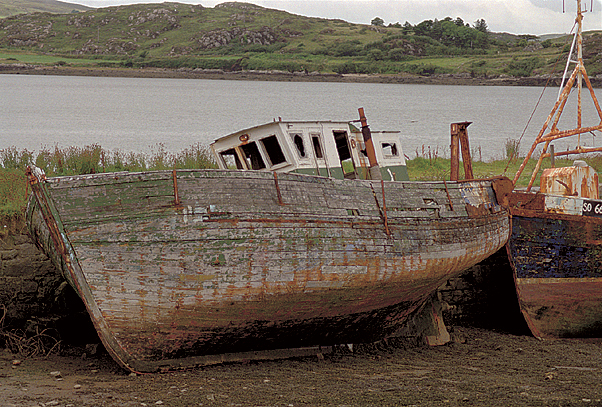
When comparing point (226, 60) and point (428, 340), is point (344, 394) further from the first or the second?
point (226, 60)

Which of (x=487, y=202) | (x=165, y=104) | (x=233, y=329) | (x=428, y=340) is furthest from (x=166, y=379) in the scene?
(x=165, y=104)

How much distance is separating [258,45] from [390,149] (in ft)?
392

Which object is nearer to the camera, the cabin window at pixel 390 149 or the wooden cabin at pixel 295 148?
the wooden cabin at pixel 295 148

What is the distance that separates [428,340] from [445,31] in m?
132

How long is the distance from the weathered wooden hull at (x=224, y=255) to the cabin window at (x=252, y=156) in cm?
168

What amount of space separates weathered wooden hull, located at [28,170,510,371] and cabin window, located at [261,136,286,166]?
1326 millimetres

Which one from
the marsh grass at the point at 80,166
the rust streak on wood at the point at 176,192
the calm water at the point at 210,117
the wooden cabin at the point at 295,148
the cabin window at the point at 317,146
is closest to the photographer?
the rust streak on wood at the point at 176,192

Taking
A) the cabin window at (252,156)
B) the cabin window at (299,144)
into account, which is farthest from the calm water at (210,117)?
the cabin window at (299,144)

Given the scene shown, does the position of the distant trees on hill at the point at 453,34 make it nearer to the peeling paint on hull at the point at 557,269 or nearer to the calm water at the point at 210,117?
the calm water at the point at 210,117

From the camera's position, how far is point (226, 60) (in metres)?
120

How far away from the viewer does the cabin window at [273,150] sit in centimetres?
857

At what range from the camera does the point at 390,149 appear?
10133 millimetres

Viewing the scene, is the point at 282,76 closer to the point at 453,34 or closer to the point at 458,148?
the point at 453,34

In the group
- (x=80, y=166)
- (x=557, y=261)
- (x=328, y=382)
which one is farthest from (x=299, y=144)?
(x=80, y=166)
